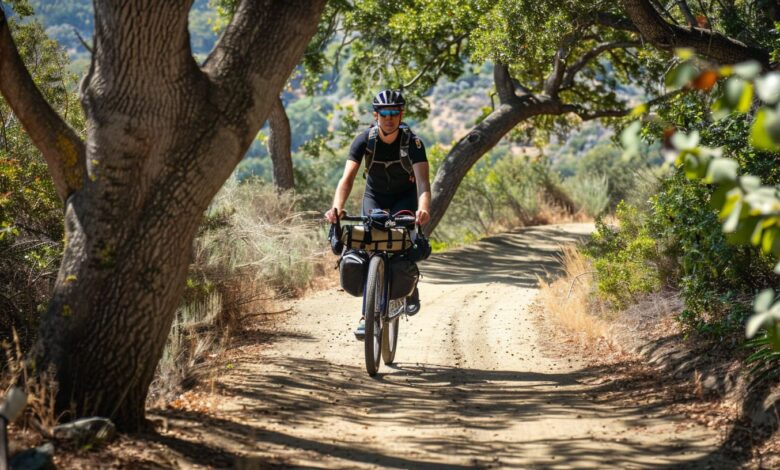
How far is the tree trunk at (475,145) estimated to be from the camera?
639 inches

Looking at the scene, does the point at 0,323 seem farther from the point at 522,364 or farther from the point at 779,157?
the point at 779,157

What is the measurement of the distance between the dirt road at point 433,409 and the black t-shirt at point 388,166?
5.51 ft

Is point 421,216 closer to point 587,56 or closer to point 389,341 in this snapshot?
point 389,341

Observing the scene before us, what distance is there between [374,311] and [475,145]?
32.8 feet

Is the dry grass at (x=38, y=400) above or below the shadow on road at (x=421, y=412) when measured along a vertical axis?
above

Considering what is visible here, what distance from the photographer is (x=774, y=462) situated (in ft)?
15.9

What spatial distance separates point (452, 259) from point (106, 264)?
12008mm

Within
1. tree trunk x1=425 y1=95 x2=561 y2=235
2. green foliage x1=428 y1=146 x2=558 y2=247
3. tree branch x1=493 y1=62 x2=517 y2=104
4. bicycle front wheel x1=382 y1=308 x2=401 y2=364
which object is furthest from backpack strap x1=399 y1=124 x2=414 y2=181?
green foliage x1=428 y1=146 x2=558 y2=247

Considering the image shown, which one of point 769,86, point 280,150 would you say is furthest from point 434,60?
point 769,86

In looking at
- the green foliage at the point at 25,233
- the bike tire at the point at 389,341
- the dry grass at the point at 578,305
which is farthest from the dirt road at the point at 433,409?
the green foliage at the point at 25,233

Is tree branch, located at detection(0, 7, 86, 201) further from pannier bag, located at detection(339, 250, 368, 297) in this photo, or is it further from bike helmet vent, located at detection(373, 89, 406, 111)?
bike helmet vent, located at detection(373, 89, 406, 111)

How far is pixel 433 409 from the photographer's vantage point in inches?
249

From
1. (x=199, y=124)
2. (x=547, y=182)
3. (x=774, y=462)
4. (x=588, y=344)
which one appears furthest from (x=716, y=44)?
(x=547, y=182)

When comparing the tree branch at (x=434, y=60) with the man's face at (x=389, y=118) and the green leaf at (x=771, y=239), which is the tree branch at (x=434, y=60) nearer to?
the man's face at (x=389, y=118)
